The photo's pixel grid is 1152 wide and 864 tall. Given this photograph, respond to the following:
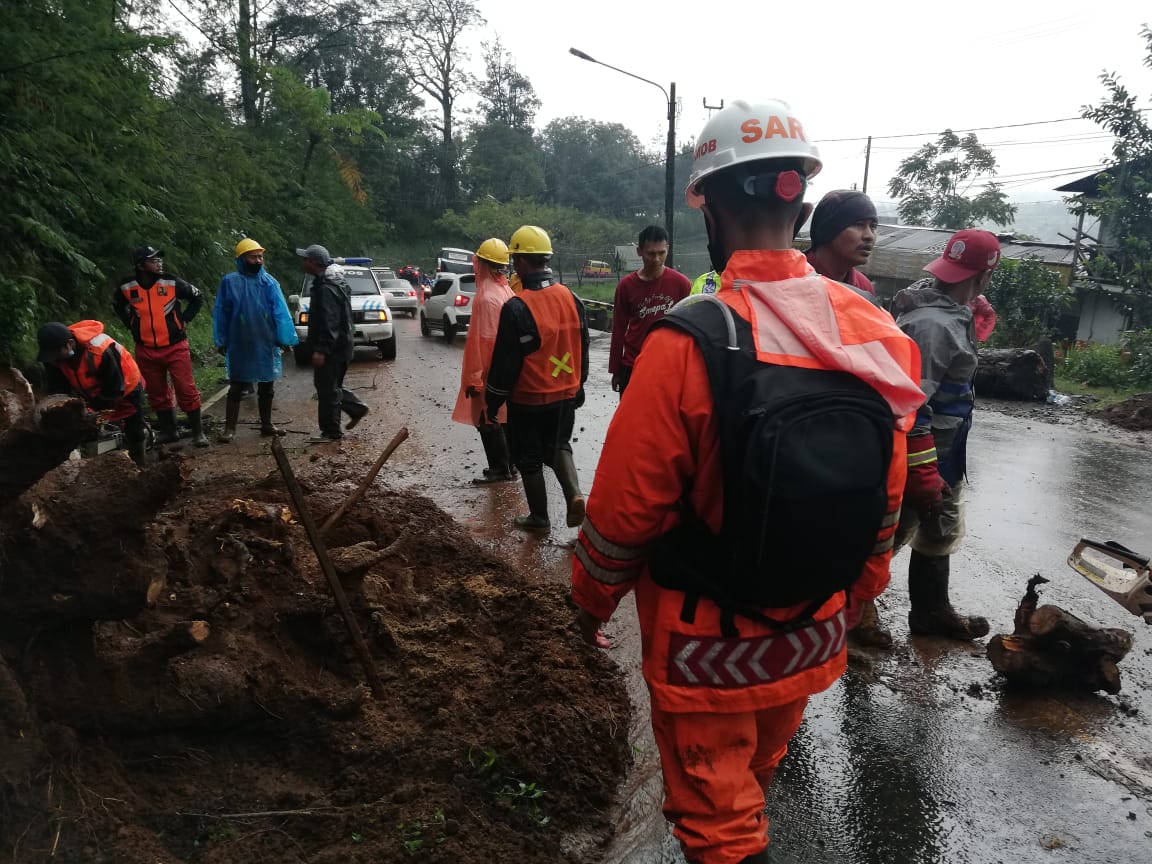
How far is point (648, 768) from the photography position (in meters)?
3.04

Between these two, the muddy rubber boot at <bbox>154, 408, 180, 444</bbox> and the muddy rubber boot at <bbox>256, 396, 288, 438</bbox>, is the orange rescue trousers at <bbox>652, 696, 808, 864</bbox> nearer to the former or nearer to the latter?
the muddy rubber boot at <bbox>256, 396, 288, 438</bbox>

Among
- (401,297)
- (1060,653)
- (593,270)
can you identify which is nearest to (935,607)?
(1060,653)

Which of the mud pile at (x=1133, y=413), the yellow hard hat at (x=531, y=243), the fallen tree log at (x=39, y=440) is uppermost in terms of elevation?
the yellow hard hat at (x=531, y=243)

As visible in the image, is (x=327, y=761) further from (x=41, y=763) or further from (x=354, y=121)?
(x=354, y=121)

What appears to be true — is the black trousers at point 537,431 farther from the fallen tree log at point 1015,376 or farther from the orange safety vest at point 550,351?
the fallen tree log at point 1015,376

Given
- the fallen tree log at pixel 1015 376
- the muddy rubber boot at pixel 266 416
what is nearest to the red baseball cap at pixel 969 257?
the muddy rubber boot at pixel 266 416

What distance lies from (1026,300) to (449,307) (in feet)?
42.8

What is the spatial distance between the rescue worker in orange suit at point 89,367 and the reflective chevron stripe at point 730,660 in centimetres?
572

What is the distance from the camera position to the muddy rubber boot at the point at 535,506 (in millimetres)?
5516

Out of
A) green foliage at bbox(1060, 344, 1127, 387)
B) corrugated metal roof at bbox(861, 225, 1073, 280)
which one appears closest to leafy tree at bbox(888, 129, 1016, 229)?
corrugated metal roof at bbox(861, 225, 1073, 280)

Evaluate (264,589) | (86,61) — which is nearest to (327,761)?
(264,589)

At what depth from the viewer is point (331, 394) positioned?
26.4 ft

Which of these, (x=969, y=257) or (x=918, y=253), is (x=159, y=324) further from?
(x=918, y=253)

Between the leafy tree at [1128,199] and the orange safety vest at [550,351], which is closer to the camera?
the orange safety vest at [550,351]
